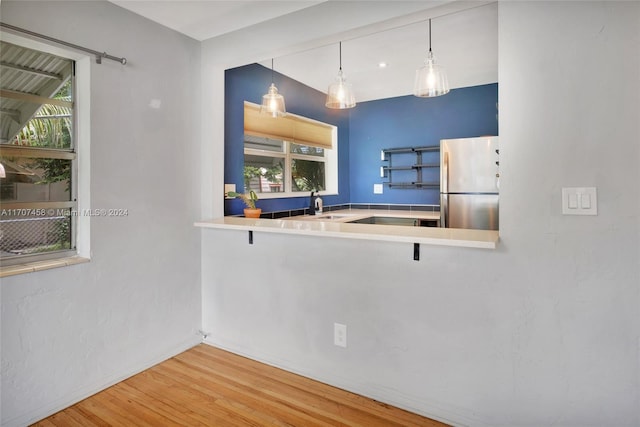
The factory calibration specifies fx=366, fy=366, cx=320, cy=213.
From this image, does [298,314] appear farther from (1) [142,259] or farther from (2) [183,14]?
(2) [183,14]

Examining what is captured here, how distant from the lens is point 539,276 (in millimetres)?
1676

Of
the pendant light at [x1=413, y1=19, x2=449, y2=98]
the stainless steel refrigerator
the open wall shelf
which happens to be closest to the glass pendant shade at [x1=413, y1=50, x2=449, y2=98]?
the pendant light at [x1=413, y1=19, x2=449, y2=98]

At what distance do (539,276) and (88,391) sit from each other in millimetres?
2521

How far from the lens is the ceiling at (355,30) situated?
2.06m

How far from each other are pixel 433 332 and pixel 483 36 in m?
2.38

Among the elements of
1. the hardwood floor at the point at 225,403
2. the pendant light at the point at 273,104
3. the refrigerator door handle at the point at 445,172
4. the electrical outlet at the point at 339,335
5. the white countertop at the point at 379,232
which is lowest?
the hardwood floor at the point at 225,403

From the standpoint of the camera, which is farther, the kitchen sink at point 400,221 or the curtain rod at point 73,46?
the kitchen sink at point 400,221

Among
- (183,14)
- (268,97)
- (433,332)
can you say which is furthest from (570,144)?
(183,14)

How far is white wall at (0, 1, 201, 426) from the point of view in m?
1.91

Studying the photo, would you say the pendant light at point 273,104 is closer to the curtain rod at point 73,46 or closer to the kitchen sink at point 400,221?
the curtain rod at point 73,46

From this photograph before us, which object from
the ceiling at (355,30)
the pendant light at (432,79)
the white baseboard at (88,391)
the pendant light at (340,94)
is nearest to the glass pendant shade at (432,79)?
the pendant light at (432,79)

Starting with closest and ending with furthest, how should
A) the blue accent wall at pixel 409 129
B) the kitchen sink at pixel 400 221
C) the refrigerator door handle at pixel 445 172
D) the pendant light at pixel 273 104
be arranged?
1. the pendant light at pixel 273 104
2. the refrigerator door handle at pixel 445 172
3. the kitchen sink at pixel 400 221
4. the blue accent wall at pixel 409 129

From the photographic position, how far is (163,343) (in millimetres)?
2594

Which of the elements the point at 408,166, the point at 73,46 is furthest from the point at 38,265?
the point at 408,166
